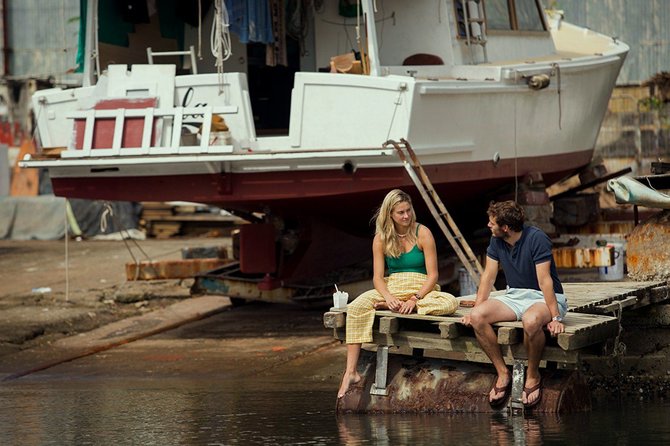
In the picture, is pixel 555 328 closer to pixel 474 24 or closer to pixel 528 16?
pixel 474 24

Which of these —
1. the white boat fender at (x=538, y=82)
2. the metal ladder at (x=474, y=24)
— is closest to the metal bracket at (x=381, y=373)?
the white boat fender at (x=538, y=82)

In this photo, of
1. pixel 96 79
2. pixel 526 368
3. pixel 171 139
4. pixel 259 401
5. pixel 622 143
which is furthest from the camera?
pixel 622 143

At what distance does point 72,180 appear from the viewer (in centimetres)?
1371

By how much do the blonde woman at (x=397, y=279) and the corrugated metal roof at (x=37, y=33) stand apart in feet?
62.5

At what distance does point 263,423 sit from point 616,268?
235 inches

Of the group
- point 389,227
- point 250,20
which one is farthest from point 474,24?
point 389,227

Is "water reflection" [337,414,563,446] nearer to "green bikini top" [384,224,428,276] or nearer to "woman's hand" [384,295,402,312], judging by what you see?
"woman's hand" [384,295,402,312]

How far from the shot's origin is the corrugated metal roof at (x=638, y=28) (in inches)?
933

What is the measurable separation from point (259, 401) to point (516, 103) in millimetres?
5429

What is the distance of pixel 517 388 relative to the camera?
30.0 feet

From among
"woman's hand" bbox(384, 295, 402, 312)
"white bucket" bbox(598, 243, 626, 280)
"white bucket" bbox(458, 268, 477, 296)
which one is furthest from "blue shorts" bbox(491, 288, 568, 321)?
"white bucket" bbox(598, 243, 626, 280)

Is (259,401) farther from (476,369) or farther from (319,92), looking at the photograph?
(319,92)

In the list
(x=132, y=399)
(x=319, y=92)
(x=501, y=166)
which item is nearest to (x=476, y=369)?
(x=132, y=399)

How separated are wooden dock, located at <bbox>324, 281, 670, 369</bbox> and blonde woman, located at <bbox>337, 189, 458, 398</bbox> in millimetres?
96
